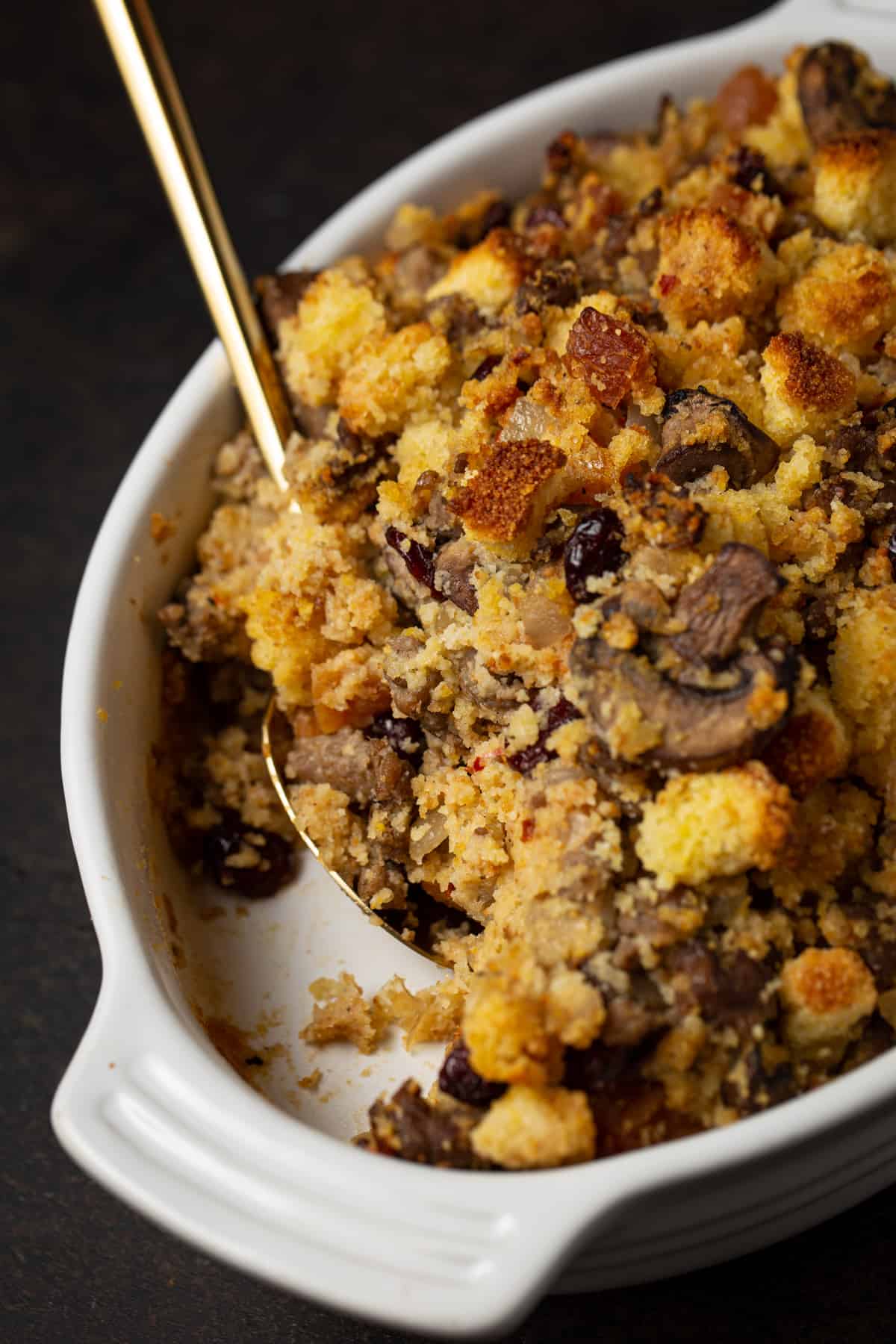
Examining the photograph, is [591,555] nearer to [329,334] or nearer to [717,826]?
[717,826]

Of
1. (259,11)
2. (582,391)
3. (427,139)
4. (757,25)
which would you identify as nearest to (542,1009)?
(582,391)

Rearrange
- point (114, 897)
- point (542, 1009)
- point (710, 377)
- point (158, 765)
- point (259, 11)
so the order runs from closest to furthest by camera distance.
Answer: point (542, 1009), point (114, 897), point (710, 377), point (158, 765), point (259, 11)

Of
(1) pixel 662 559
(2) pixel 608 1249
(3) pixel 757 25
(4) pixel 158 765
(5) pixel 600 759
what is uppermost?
(3) pixel 757 25

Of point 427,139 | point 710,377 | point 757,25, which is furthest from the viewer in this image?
point 427,139

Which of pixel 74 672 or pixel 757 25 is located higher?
pixel 757 25

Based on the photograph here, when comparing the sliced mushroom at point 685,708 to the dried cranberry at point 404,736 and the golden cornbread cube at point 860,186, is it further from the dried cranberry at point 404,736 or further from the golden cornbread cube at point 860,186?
the golden cornbread cube at point 860,186

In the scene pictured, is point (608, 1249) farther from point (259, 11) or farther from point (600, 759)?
point (259, 11)

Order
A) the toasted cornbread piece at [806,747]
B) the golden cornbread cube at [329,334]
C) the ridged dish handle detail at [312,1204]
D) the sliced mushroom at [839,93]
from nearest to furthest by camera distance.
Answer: the ridged dish handle detail at [312,1204] < the toasted cornbread piece at [806,747] < the golden cornbread cube at [329,334] < the sliced mushroom at [839,93]

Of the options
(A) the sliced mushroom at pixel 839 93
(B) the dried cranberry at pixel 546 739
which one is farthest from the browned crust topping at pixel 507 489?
(A) the sliced mushroom at pixel 839 93

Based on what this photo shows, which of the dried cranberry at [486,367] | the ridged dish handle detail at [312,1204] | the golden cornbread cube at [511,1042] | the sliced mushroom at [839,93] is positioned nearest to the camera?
the ridged dish handle detail at [312,1204]
